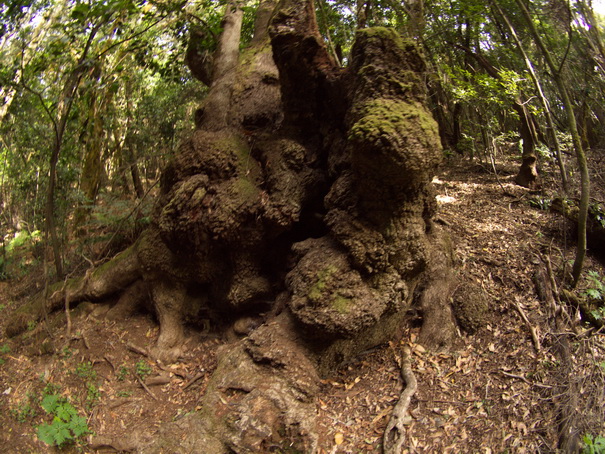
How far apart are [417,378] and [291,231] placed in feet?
7.05

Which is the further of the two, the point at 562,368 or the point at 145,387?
the point at 145,387

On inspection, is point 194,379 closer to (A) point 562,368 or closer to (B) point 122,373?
(B) point 122,373

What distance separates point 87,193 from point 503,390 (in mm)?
8672

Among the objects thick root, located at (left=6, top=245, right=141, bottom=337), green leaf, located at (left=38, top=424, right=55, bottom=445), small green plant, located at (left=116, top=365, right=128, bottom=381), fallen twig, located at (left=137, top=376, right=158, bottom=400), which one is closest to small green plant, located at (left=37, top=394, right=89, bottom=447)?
green leaf, located at (left=38, top=424, right=55, bottom=445)

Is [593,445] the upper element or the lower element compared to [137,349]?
lower

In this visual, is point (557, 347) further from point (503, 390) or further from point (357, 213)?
point (357, 213)

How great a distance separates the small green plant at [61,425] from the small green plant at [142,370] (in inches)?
28.1

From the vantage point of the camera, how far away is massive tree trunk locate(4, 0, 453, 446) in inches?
136

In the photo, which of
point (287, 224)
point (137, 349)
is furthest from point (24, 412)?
point (287, 224)

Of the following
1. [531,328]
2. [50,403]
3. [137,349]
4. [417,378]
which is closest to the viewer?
[50,403]

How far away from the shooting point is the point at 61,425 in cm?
350

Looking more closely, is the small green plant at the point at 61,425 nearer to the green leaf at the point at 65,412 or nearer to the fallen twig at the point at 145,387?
the green leaf at the point at 65,412

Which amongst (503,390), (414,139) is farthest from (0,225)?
(503,390)

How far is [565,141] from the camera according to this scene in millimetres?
8812
